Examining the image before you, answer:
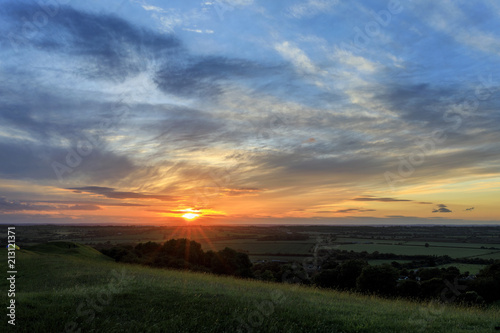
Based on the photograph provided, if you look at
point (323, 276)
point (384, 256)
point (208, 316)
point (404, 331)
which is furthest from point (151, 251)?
point (384, 256)

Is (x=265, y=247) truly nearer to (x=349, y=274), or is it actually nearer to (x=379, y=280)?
(x=349, y=274)

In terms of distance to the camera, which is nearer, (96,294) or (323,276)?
(96,294)

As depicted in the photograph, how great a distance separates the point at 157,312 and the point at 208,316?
2.27m

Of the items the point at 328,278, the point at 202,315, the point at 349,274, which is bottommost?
the point at 328,278

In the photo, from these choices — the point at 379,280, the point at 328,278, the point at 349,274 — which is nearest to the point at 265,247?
the point at 328,278

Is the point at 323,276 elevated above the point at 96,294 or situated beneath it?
situated beneath

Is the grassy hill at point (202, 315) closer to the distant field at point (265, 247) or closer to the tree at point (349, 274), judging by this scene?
the tree at point (349, 274)

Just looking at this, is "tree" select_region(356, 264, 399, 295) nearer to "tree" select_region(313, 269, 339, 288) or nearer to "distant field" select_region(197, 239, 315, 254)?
"tree" select_region(313, 269, 339, 288)

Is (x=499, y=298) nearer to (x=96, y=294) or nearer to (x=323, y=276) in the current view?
(x=323, y=276)

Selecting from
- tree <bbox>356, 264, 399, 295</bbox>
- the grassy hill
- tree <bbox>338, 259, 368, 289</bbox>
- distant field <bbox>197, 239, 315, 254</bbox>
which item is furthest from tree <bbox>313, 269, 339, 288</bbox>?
distant field <bbox>197, 239, 315, 254</bbox>

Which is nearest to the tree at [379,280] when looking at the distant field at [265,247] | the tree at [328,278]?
the tree at [328,278]

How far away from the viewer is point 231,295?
16562 mm

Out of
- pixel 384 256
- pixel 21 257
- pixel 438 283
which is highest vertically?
pixel 21 257

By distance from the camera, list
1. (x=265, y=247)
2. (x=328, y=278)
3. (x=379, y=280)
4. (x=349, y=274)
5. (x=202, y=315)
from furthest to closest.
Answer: (x=265, y=247) < (x=328, y=278) < (x=349, y=274) < (x=379, y=280) < (x=202, y=315)
